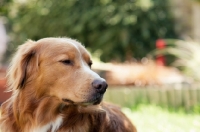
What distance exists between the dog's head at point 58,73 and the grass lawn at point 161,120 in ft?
8.38

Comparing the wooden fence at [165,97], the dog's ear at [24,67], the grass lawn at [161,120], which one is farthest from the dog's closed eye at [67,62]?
the wooden fence at [165,97]

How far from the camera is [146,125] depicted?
23.6 ft

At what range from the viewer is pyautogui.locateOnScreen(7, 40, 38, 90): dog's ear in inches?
178

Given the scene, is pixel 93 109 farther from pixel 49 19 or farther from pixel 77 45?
pixel 49 19

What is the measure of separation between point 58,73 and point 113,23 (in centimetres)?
1149

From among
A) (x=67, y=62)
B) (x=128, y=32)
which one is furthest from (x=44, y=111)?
(x=128, y=32)

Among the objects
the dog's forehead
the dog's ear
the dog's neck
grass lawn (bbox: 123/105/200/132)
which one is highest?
the dog's forehead

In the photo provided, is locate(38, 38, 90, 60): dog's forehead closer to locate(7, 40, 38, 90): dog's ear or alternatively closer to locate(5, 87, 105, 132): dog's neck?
locate(7, 40, 38, 90): dog's ear

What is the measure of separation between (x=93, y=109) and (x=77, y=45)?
2.08 ft

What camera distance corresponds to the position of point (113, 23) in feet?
51.9

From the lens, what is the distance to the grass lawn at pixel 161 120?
6.81m

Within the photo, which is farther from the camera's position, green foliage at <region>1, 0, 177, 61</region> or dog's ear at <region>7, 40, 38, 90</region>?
green foliage at <region>1, 0, 177, 61</region>

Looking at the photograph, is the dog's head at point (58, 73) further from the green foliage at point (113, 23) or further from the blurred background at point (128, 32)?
the green foliage at point (113, 23)

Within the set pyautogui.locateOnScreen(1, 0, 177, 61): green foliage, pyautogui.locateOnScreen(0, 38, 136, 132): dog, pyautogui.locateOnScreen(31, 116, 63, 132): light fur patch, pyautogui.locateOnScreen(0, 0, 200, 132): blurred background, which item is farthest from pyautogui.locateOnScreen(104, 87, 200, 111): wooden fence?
pyautogui.locateOnScreen(1, 0, 177, 61): green foliage
